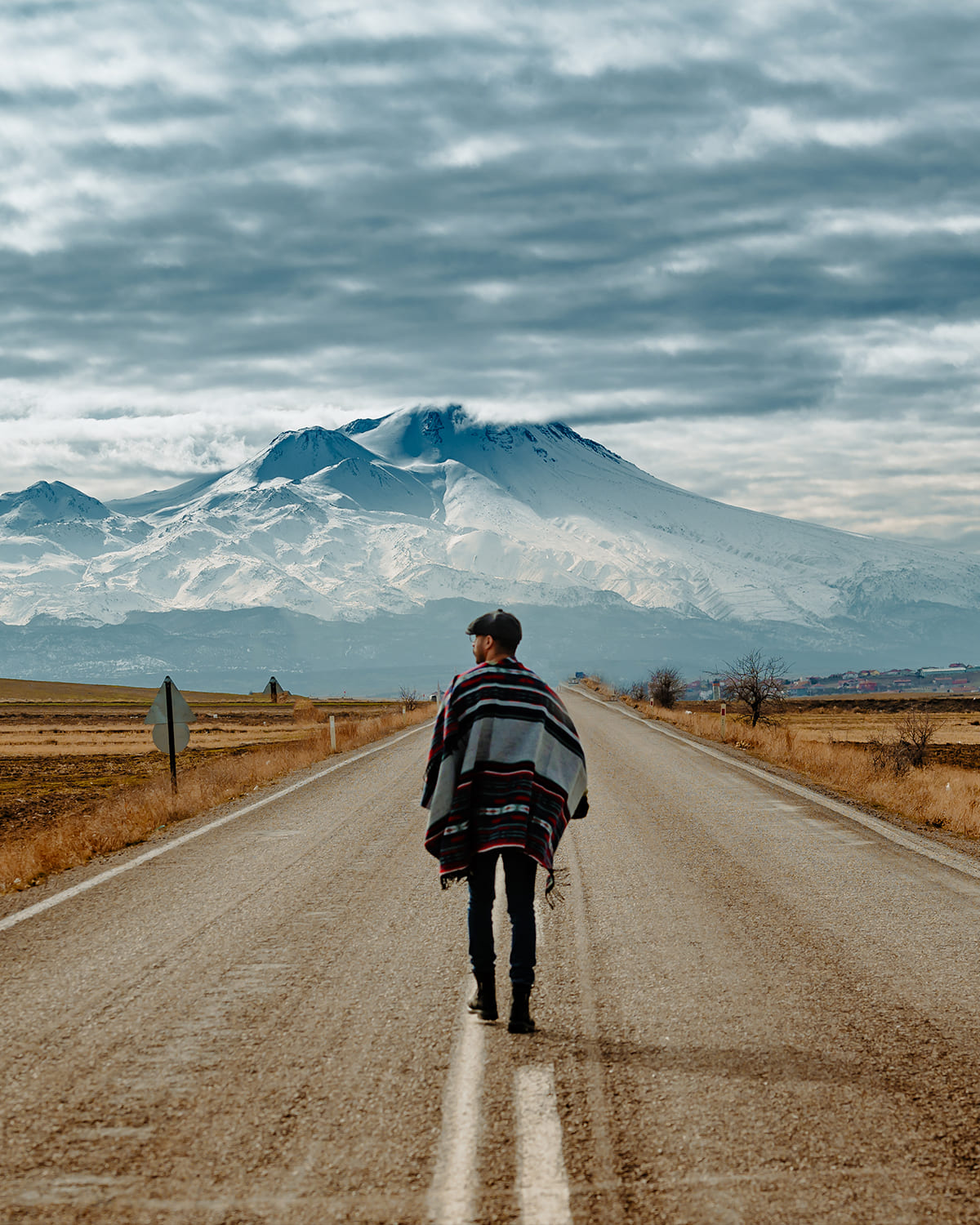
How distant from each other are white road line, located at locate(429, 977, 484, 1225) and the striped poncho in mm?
785

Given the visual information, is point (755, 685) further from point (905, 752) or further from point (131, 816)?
point (131, 816)

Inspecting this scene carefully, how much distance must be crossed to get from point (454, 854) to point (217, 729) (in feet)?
169

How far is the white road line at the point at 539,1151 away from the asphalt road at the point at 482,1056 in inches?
0.5

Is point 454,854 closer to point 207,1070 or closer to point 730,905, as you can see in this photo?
point 207,1070

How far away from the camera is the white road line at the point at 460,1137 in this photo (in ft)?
11.4

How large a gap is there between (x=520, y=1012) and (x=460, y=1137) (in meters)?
1.24

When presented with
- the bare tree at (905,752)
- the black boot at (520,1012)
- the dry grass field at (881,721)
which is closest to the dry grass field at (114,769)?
the black boot at (520,1012)

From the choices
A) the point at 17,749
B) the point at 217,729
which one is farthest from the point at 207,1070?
the point at 217,729

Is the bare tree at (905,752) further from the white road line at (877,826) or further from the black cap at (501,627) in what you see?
the black cap at (501,627)

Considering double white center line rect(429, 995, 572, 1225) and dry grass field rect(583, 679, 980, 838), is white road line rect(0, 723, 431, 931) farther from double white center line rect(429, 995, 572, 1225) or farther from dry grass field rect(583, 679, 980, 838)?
dry grass field rect(583, 679, 980, 838)

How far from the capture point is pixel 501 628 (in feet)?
18.1

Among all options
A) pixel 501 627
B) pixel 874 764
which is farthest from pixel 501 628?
pixel 874 764

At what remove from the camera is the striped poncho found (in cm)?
526

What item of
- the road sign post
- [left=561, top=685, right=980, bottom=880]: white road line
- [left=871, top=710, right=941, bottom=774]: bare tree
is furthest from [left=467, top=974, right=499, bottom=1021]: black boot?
[left=871, top=710, right=941, bottom=774]: bare tree
